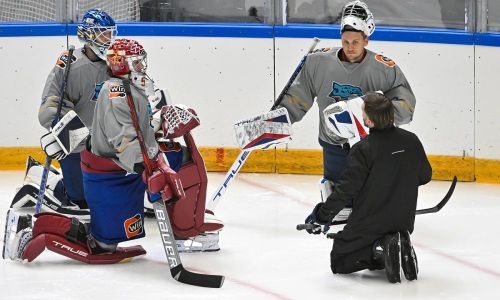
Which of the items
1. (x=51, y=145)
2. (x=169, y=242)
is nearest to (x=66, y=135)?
(x=51, y=145)

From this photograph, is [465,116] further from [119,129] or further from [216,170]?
[119,129]

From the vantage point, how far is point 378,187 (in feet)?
15.3

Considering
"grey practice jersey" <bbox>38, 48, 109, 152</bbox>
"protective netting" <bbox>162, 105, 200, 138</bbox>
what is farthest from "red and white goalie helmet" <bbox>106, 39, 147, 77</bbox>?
"grey practice jersey" <bbox>38, 48, 109, 152</bbox>

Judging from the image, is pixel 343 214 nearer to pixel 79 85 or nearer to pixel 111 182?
pixel 111 182

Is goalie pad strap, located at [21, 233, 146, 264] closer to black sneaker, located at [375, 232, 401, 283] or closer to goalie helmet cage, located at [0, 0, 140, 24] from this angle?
black sneaker, located at [375, 232, 401, 283]

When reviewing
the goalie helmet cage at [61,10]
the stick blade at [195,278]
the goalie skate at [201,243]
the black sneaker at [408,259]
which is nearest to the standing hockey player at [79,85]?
the goalie skate at [201,243]

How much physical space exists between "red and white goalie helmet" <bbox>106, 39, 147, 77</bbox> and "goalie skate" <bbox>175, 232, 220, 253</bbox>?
2.85ft

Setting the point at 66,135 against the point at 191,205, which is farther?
the point at 66,135

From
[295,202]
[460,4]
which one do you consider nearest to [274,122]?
[295,202]

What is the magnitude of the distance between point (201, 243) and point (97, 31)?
1.19 metres

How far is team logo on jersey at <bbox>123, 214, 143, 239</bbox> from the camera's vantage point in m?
4.98

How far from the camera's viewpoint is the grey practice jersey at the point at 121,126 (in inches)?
188

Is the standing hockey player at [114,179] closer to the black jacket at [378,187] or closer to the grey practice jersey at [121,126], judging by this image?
the grey practice jersey at [121,126]

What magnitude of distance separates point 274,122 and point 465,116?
1769 millimetres
